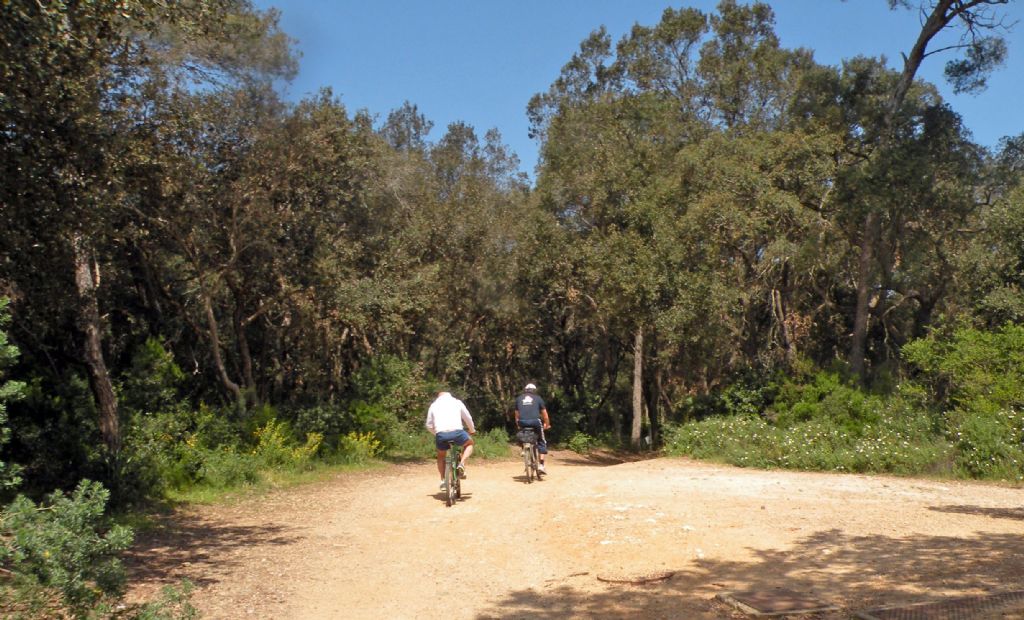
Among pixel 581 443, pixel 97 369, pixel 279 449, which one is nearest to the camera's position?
pixel 97 369

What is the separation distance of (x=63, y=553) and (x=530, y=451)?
10.9 m

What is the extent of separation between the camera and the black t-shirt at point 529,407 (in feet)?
51.0

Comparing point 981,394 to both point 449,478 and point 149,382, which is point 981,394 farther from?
point 149,382

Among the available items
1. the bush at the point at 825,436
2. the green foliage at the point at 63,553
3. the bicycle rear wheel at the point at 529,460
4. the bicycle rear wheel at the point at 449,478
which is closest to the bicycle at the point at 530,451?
the bicycle rear wheel at the point at 529,460

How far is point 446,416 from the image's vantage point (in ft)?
41.7

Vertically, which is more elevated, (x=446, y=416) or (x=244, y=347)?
(x=244, y=347)

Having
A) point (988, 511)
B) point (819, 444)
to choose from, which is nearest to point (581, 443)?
point (819, 444)

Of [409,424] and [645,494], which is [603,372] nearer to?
[409,424]

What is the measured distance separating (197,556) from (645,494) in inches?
241

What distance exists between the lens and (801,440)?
60.0ft

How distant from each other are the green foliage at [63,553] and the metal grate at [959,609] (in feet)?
15.7

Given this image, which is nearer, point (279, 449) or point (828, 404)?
point (279, 449)

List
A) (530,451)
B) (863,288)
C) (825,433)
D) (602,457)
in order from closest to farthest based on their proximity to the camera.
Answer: (530,451) → (825,433) → (863,288) → (602,457)

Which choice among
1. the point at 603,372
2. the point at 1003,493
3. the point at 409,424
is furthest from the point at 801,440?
the point at 603,372
